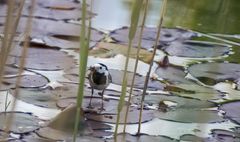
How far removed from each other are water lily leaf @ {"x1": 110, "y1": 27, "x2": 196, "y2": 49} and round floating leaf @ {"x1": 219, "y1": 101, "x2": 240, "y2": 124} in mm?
767

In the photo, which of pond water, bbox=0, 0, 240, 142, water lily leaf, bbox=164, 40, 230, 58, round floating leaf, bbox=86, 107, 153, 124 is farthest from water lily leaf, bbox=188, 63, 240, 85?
round floating leaf, bbox=86, 107, 153, 124

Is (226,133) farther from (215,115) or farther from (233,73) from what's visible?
(233,73)

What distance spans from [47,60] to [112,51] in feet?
1.24

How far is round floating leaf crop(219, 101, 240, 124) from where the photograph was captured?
108 inches

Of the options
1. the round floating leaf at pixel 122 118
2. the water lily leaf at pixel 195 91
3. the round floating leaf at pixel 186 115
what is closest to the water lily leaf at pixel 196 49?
the water lily leaf at pixel 195 91

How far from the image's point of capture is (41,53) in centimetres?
324

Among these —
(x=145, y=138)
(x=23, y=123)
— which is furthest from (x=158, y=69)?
(x=23, y=123)

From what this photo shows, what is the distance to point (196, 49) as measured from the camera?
3.56 m

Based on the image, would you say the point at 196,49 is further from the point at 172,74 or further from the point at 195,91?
the point at 195,91

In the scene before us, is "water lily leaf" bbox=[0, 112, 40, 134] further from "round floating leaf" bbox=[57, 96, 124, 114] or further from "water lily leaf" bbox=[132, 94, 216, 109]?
"water lily leaf" bbox=[132, 94, 216, 109]

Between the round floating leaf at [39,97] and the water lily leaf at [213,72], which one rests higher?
the water lily leaf at [213,72]

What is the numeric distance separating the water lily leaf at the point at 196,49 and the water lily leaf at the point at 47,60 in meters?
0.58

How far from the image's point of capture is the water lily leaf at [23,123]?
7.64 ft

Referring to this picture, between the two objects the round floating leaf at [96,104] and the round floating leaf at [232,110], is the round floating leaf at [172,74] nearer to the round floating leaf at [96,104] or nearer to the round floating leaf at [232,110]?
the round floating leaf at [232,110]
